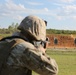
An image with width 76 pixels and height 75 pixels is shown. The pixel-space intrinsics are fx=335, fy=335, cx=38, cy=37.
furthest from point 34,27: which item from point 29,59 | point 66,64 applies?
point 66,64

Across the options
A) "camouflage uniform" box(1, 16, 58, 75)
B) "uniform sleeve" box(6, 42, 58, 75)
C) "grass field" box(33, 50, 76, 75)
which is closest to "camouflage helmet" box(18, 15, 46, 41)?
"camouflage uniform" box(1, 16, 58, 75)

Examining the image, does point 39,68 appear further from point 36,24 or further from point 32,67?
point 36,24

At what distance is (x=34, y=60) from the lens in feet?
8.98

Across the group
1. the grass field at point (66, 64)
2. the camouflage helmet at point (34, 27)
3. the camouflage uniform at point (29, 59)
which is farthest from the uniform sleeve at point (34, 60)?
the grass field at point (66, 64)

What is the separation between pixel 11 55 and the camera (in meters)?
2.81

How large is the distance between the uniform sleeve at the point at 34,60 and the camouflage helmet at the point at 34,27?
14 cm

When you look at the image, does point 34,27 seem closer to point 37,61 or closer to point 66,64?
point 37,61

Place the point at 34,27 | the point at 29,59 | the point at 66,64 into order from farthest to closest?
the point at 66,64
the point at 34,27
the point at 29,59

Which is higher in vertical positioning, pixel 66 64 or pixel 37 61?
pixel 37 61

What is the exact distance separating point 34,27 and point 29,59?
0.30 m

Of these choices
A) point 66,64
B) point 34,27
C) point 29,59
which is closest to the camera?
point 29,59

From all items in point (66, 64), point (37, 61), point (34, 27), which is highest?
→ point (34, 27)

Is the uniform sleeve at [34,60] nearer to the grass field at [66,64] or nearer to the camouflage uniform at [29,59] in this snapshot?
the camouflage uniform at [29,59]

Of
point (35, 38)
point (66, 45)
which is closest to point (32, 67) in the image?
point (35, 38)
